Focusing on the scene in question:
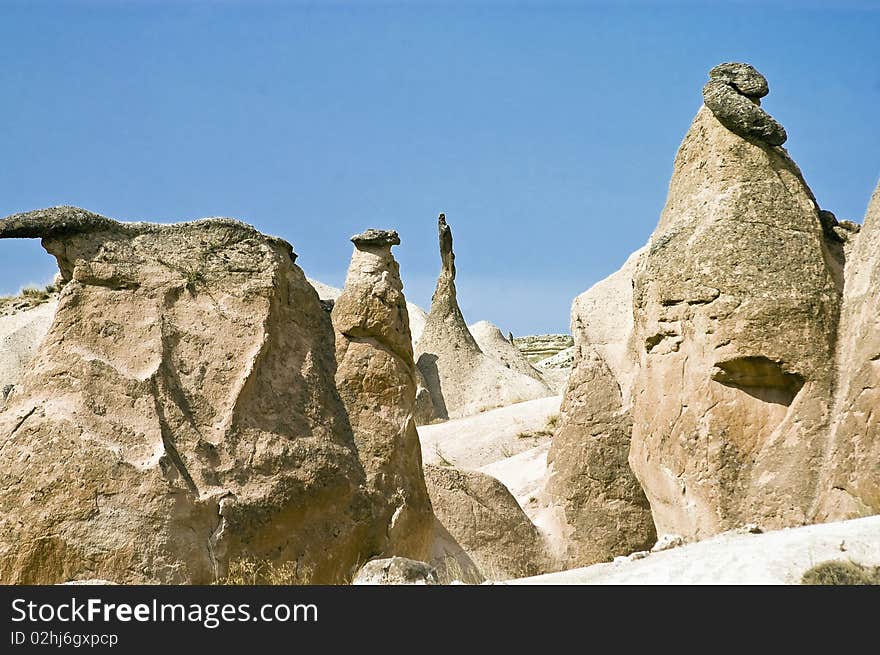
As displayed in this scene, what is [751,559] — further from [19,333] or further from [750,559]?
[19,333]

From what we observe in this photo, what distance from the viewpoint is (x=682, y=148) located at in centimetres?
1250

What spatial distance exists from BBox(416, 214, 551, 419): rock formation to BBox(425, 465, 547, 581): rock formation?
14.1 meters

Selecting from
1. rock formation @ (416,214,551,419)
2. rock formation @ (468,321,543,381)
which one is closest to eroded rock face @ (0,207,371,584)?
rock formation @ (416,214,551,419)

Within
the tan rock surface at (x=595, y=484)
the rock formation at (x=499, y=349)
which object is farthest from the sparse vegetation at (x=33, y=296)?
the tan rock surface at (x=595, y=484)

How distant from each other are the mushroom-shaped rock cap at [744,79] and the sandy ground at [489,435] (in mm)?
9574

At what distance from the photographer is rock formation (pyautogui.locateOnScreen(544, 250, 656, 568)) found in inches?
561

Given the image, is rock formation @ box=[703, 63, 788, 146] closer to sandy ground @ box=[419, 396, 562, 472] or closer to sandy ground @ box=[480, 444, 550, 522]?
sandy ground @ box=[480, 444, 550, 522]

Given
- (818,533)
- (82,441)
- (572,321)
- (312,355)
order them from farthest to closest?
(572,321) → (312,355) → (82,441) → (818,533)

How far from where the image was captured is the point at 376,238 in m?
11.8

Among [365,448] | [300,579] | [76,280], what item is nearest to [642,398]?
[365,448]

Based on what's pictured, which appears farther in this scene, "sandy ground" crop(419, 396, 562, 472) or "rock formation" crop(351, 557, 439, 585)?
"sandy ground" crop(419, 396, 562, 472)

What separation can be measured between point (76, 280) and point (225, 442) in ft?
4.92

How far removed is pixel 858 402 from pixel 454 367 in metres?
19.5
